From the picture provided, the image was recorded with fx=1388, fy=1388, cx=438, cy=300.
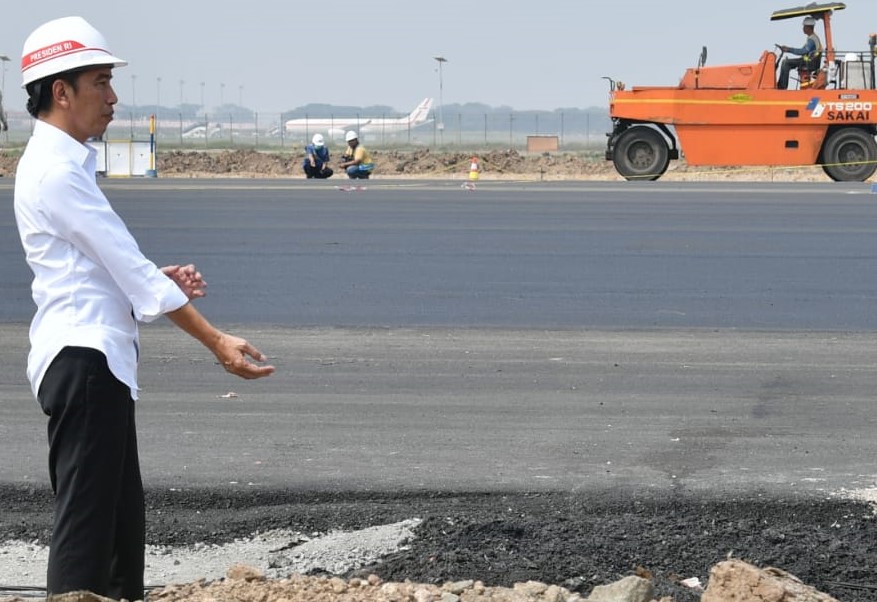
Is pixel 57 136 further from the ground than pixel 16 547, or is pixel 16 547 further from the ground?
pixel 57 136

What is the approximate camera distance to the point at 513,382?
8828 mm

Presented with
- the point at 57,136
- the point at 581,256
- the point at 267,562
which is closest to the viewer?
the point at 57,136

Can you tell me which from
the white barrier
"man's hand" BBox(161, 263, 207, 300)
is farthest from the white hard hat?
the white barrier

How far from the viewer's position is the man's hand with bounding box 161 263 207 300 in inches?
158

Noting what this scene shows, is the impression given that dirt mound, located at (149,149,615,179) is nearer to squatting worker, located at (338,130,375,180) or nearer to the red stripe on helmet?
squatting worker, located at (338,130,375,180)

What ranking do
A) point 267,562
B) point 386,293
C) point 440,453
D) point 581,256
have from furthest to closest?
point 581,256
point 386,293
point 440,453
point 267,562

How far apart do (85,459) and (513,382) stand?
530cm

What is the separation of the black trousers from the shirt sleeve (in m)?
0.20

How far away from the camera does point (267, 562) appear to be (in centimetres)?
538

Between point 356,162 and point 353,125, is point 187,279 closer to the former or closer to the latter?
point 356,162

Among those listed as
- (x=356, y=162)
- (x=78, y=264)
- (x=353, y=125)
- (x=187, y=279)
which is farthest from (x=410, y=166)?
(x=353, y=125)

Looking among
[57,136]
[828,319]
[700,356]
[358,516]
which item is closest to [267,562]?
[358,516]

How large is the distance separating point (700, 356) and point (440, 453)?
3.34 meters

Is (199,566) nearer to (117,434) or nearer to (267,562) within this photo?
(267,562)
